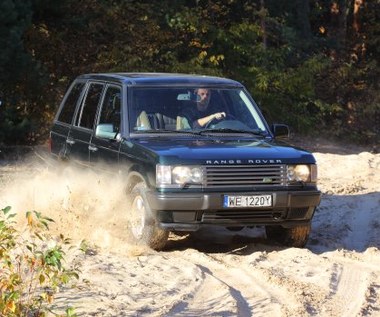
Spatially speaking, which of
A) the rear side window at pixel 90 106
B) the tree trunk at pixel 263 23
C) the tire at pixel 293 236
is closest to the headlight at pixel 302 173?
the tire at pixel 293 236

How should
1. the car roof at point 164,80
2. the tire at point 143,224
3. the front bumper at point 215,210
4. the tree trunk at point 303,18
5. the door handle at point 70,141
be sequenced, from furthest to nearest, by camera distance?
1. the tree trunk at point 303,18
2. the door handle at point 70,141
3. the car roof at point 164,80
4. the tire at point 143,224
5. the front bumper at point 215,210

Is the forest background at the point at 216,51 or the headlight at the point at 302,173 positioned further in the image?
the forest background at the point at 216,51

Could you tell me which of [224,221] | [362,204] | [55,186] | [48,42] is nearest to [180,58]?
[48,42]

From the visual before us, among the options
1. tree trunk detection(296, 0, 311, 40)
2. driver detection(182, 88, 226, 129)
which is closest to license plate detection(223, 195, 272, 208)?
driver detection(182, 88, 226, 129)

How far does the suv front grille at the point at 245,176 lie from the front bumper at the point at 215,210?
0.10m

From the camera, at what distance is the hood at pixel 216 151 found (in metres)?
8.20

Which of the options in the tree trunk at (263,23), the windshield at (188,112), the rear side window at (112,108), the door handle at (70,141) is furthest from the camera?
the tree trunk at (263,23)

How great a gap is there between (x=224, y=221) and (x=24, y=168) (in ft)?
26.9

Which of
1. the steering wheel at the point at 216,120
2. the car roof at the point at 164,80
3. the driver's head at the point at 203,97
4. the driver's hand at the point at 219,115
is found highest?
the car roof at the point at 164,80

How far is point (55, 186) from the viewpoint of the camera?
10297 mm

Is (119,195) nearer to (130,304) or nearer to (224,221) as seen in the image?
(224,221)

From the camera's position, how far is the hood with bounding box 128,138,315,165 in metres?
8.20

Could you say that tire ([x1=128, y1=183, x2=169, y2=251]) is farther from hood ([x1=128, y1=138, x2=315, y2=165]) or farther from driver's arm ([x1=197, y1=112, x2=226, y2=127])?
driver's arm ([x1=197, y1=112, x2=226, y2=127])

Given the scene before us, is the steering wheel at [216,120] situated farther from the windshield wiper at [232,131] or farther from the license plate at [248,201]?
the license plate at [248,201]
